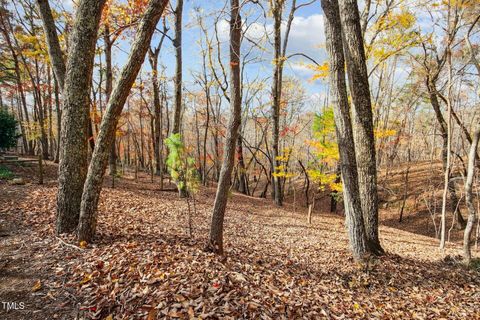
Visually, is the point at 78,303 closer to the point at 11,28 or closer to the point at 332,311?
the point at 332,311

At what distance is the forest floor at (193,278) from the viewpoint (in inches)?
115

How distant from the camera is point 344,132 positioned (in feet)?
16.0

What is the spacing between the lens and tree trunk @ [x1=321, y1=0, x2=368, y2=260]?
4.80 metres

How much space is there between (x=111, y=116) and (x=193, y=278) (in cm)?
289

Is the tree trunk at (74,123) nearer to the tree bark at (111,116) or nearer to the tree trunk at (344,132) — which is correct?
the tree bark at (111,116)

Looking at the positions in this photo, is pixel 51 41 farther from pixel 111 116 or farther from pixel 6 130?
pixel 6 130

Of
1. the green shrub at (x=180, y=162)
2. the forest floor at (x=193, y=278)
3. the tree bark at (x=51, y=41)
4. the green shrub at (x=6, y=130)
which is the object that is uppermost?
the tree bark at (x=51, y=41)

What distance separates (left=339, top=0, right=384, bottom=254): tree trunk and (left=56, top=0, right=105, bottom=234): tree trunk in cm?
466

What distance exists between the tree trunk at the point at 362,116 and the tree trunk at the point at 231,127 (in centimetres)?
224

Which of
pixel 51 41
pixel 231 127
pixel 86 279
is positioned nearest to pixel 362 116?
pixel 231 127

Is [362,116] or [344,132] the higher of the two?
[362,116]

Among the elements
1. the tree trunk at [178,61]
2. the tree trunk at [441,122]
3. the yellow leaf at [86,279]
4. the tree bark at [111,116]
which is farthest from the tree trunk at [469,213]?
the tree trunk at [178,61]

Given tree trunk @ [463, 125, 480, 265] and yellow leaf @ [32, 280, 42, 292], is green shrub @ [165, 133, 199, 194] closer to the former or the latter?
yellow leaf @ [32, 280, 42, 292]

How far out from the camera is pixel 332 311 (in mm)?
3428
